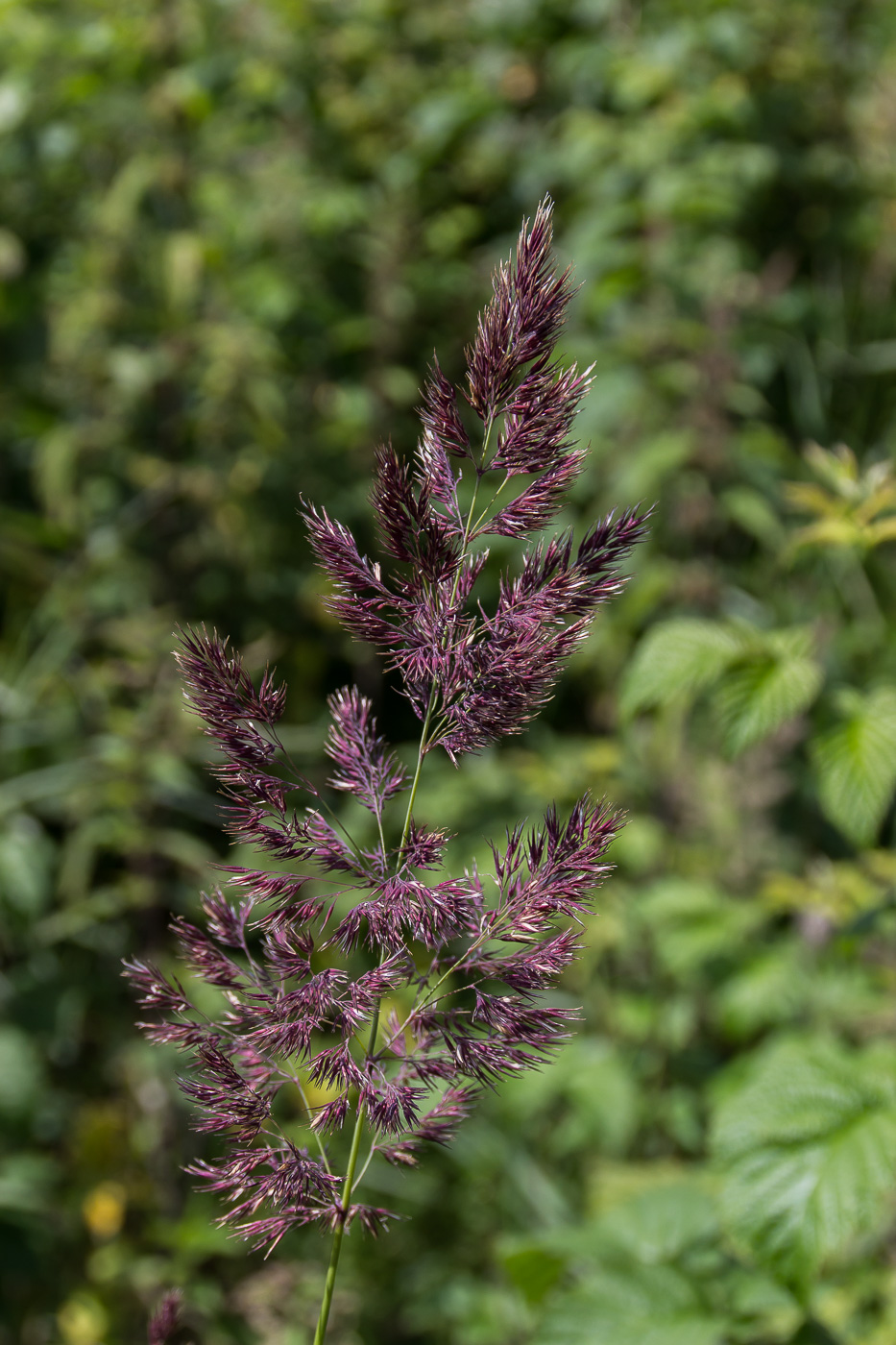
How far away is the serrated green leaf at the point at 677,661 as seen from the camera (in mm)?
1293

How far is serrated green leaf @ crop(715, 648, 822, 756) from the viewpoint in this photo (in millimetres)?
1240

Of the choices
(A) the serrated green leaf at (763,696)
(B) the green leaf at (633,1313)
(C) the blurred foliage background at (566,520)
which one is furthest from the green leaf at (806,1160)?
(A) the serrated green leaf at (763,696)

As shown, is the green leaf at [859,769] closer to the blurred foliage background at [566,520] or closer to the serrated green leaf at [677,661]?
the blurred foliage background at [566,520]

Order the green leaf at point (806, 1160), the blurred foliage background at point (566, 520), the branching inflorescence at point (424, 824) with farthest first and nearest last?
the blurred foliage background at point (566, 520), the green leaf at point (806, 1160), the branching inflorescence at point (424, 824)

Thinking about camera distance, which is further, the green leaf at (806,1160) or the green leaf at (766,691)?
the green leaf at (766,691)

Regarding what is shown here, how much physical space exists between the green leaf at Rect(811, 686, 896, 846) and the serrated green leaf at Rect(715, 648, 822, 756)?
0.06 meters

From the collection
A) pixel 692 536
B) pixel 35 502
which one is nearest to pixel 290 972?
pixel 692 536

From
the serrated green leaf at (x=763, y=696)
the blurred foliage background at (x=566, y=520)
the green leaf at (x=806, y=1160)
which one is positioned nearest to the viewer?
the green leaf at (x=806, y=1160)

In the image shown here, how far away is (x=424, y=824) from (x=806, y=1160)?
0.81 m

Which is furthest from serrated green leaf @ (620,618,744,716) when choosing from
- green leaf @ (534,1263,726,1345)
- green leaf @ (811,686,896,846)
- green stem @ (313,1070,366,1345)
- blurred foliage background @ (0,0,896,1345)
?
green stem @ (313,1070,366,1345)

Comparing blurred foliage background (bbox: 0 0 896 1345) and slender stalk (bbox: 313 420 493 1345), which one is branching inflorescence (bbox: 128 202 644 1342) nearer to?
slender stalk (bbox: 313 420 493 1345)

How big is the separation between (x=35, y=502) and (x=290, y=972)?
262 centimetres

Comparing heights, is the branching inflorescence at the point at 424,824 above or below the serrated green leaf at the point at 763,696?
above

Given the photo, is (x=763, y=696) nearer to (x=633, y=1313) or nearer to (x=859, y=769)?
(x=859, y=769)
